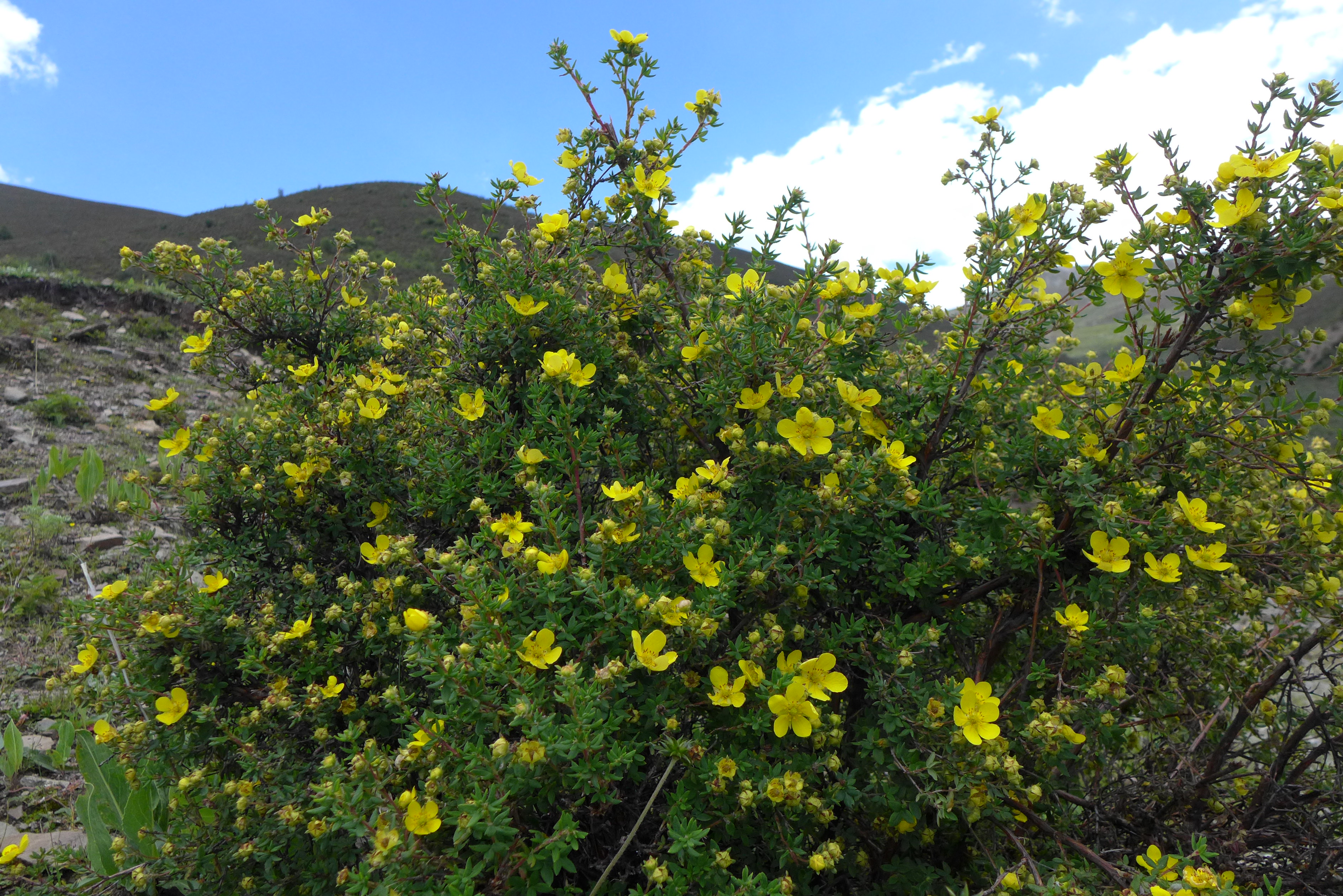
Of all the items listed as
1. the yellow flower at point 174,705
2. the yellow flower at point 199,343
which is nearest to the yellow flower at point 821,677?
the yellow flower at point 174,705

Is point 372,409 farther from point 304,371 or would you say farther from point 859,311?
point 859,311

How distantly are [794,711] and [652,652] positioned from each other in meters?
0.34

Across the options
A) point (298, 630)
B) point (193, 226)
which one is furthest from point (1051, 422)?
point (193, 226)

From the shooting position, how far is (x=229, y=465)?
7.15 ft

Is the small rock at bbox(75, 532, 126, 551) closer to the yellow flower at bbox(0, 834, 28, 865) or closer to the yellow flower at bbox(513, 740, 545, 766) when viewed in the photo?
the yellow flower at bbox(0, 834, 28, 865)

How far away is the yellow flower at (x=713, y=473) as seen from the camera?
1587mm

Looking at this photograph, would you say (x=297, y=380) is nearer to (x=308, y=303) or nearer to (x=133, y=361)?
(x=308, y=303)

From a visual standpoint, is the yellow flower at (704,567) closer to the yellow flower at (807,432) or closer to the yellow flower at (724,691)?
the yellow flower at (724,691)

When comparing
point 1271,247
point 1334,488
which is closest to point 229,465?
point 1271,247

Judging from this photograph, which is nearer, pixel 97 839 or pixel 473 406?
pixel 473 406

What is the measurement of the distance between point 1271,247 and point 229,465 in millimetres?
2718

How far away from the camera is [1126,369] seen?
1.77 m

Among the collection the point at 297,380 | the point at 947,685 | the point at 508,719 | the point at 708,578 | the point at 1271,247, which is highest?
the point at 1271,247

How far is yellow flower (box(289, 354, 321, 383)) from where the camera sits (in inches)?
90.4
